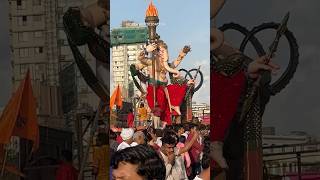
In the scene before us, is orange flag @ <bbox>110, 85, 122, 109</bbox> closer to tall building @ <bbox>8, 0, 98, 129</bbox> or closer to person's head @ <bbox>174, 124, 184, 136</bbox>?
person's head @ <bbox>174, 124, 184, 136</bbox>

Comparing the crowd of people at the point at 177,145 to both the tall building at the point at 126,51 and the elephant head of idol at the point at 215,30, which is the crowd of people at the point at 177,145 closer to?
the tall building at the point at 126,51

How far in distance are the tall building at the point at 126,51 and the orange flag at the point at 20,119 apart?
2.43m

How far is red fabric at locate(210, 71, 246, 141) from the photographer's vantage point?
5.38 meters

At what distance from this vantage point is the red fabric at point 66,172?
5.33 m

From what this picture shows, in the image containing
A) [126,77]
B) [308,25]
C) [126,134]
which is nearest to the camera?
[308,25]

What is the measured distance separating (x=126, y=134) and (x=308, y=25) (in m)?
→ 2.17

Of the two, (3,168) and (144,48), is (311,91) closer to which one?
(3,168)

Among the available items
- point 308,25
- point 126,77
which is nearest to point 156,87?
point 126,77

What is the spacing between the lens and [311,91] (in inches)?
205

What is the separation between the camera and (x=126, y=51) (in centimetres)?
830

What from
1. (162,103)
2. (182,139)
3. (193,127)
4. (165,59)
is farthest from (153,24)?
(182,139)

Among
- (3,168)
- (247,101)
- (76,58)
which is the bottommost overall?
(3,168)

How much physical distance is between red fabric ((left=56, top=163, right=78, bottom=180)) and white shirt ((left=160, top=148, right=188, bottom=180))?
90 centimetres

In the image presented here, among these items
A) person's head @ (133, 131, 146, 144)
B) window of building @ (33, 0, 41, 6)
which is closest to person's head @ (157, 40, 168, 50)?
person's head @ (133, 131, 146, 144)
